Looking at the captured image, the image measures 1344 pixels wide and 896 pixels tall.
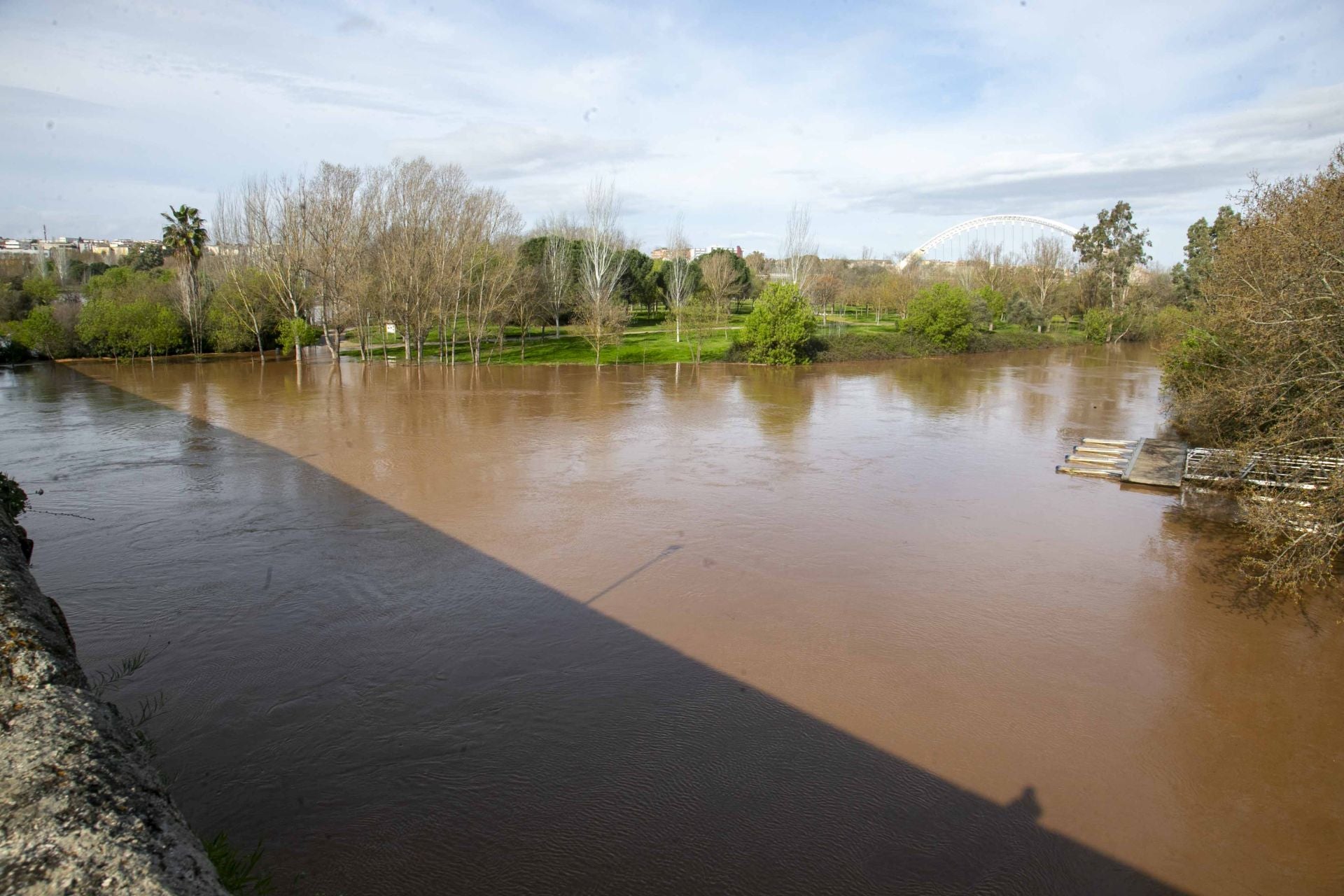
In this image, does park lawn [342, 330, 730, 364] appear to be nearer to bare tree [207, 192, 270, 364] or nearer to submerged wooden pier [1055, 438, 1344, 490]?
bare tree [207, 192, 270, 364]

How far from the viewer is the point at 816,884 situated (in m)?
5.25

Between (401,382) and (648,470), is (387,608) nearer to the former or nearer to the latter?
(648,470)

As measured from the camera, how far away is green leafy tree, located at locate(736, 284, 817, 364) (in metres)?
39.2

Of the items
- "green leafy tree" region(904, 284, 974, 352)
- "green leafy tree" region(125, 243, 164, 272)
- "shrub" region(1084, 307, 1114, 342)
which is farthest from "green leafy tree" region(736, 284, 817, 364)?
"green leafy tree" region(125, 243, 164, 272)

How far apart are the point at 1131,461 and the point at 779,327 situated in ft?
77.5

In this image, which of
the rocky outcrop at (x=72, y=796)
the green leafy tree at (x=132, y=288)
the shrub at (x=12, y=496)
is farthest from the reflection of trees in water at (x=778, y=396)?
Result: the green leafy tree at (x=132, y=288)

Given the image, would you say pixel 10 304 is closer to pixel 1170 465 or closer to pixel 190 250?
pixel 190 250

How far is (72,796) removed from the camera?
2.26 metres

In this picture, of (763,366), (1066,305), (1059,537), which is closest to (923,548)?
(1059,537)

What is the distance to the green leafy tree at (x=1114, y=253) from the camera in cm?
6069

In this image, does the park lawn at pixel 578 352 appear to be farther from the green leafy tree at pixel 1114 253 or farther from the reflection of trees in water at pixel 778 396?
the green leafy tree at pixel 1114 253

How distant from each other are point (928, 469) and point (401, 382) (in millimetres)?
22511

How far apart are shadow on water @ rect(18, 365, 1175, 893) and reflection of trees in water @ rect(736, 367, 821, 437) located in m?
13.9

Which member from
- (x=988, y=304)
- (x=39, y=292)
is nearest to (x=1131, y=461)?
(x=988, y=304)
